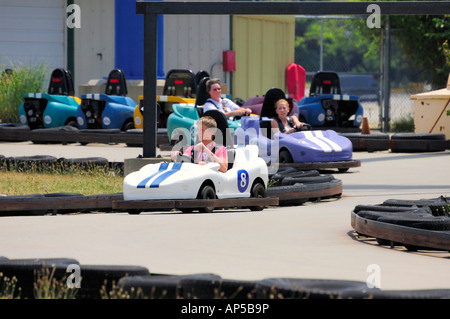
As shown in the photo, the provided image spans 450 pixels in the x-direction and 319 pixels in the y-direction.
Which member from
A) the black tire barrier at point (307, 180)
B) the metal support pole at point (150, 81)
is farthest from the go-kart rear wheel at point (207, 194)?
the metal support pole at point (150, 81)

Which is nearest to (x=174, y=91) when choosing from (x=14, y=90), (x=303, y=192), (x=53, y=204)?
(x=14, y=90)

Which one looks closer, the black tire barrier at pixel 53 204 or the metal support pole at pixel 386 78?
the black tire barrier at pixel 53 204

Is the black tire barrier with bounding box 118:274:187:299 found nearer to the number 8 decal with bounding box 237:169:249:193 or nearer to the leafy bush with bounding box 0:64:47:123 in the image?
the number 8 decal with bounding box 237:169:249:193

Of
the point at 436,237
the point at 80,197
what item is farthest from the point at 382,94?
the point at 436,237

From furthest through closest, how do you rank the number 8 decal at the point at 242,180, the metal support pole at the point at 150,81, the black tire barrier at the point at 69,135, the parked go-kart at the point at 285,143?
the black tire barrier at the point at 69,135
the parked go-kart at the point at 285,143
the metal support pole at the point at 150,81
the number 8 decal at the point at 242,180

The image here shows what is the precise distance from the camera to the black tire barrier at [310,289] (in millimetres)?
4070

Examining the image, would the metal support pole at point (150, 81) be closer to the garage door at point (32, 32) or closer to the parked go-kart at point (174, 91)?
the parked go-kart at point (174, 91)

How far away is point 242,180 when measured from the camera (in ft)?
27.8

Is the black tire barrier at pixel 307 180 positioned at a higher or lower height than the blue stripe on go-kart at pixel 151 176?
lower

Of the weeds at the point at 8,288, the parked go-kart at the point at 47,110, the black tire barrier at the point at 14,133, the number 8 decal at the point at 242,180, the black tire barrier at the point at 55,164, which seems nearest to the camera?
the weeds at the point at 8,288

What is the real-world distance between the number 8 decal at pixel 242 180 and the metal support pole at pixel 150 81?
74.2 inches

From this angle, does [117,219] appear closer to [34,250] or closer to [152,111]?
[34,250]

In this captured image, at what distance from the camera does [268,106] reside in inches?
467
